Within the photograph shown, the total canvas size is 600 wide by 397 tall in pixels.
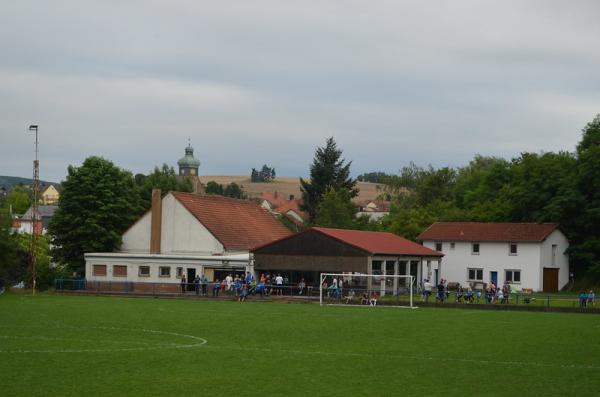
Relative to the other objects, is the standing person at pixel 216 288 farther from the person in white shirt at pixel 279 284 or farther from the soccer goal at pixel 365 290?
the soccer goal at pixel 365 290

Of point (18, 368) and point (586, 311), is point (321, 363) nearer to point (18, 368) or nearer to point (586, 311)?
point (18, 368)

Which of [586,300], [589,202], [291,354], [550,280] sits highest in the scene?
Result: [589,202]

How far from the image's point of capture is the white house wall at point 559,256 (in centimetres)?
7338

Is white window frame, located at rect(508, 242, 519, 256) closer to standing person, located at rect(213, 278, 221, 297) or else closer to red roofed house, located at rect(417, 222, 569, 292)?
red roofed house, located at rect(417, 222, 569, 292)

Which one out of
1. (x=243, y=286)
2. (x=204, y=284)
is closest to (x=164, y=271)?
(x=204, y=284)

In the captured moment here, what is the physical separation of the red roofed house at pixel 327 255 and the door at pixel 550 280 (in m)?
13.6

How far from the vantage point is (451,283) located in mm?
76000

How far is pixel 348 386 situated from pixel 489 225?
198 feet

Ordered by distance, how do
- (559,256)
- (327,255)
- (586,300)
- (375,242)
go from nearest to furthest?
(586,300), (327,255), (375,242), (559,256)

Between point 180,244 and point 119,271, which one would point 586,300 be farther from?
point 119,271

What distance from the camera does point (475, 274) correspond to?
253 ft

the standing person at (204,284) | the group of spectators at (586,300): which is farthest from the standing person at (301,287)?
the group of spectators at (586,300)

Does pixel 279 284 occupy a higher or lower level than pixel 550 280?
lower

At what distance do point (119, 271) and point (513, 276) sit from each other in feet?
101
